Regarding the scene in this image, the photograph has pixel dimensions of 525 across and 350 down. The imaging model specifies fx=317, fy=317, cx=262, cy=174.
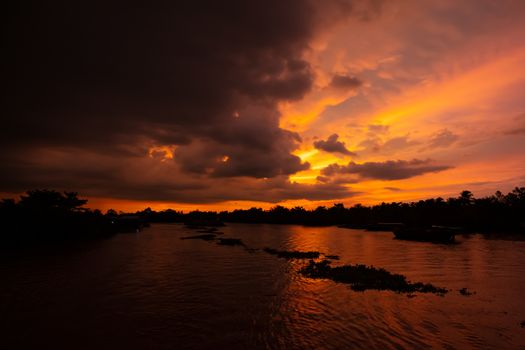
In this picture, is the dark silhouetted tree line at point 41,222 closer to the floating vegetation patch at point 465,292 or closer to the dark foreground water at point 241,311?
Answer: the dark foreground water at point 241,311

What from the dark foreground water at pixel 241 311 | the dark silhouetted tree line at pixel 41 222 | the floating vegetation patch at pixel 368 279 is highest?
the dark silhouetted tree line at pixel 41 222

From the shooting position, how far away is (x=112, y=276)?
3188 cm

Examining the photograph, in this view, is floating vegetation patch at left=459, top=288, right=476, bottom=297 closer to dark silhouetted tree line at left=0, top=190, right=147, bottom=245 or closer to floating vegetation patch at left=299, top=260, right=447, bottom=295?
floating vegetation patch at left=299, top=260, right=447, bottom=295

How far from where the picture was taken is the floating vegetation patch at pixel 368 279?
86.0ft

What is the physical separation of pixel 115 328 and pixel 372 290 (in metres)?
19.1

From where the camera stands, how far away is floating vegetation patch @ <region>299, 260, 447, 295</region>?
2622 centimetres

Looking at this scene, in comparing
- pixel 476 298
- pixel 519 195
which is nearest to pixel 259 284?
pixel 476 298

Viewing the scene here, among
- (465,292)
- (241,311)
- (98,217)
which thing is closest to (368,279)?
(465,292)

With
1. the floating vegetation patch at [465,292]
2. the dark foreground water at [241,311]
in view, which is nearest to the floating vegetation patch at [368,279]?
the floating vegetation patch at [465,292]

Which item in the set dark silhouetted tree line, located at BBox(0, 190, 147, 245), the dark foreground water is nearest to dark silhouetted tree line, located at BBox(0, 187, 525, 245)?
dark silhouetted tree line, located at BBox(0, 190, 147, 245)

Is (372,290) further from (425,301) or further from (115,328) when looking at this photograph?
(115,328)

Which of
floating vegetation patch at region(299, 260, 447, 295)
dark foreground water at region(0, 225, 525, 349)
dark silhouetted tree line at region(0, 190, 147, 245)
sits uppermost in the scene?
dark silhouetted tree line at region(0, 190, 147, 245)

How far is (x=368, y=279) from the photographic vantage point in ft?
95.8

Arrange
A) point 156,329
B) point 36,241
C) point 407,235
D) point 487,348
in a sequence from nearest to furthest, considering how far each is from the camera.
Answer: point 487,348, point 156,329, point 36,241, point 407,235
